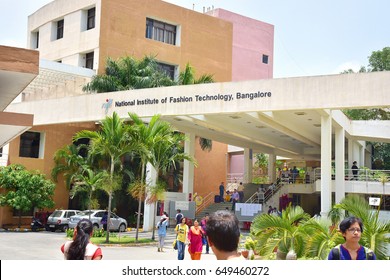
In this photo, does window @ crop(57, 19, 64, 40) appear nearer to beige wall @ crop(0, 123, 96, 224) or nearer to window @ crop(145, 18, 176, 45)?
window @ crop(145, 18, 176, 45)

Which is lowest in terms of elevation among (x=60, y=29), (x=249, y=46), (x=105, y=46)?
(x=105, y=46)

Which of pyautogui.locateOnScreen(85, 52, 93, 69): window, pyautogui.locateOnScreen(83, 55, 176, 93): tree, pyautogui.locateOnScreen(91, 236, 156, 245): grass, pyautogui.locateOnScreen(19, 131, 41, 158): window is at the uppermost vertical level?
pyautogui.locateOnScreen(85, 52, 93, 69): window

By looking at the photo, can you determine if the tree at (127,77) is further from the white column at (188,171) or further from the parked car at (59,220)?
the parked car at (59,220)

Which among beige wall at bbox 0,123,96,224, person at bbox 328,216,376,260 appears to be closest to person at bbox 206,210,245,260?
person at bbox 328,216,376,260

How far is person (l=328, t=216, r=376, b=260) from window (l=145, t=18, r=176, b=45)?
35.4 m

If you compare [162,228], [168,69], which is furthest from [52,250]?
[168,69]

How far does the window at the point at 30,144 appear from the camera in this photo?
3247 centimetres

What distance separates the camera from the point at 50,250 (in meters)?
19.5

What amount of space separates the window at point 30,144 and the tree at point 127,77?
423 centimetres

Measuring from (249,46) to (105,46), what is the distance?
67.8 ft

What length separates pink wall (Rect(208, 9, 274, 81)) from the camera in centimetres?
5272

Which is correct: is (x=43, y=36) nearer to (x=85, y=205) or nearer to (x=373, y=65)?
(x=85, y=205)

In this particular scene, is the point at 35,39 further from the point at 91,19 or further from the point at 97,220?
the point at 97,220

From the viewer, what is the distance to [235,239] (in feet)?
12.8
